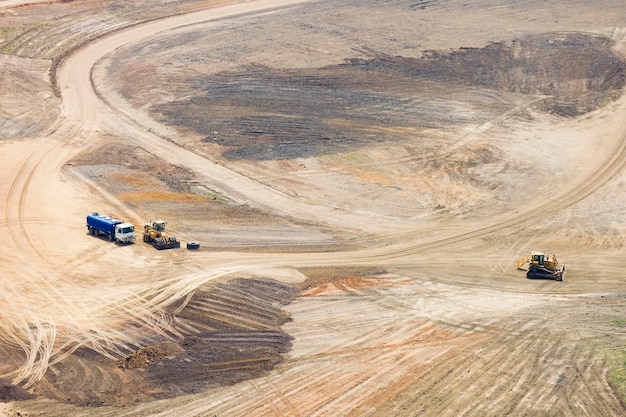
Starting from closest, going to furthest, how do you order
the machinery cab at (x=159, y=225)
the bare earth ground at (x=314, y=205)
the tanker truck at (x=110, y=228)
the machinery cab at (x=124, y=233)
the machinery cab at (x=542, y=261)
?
the bare earth ground at (x=314, y=205)
the machinery cab at (x=542, y=261)
the machinery cab at (x=124, y=233)
the tanker truck at (x=110, y=228)
the machinery cab at (x=159, y=225)

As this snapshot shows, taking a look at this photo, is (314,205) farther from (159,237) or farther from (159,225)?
(159,237)

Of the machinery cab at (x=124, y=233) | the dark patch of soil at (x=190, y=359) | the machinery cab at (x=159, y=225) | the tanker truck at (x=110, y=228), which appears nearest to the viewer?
the dark patch of soil at (x=190, y=359)

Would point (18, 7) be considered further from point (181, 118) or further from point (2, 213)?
point (2, 213)

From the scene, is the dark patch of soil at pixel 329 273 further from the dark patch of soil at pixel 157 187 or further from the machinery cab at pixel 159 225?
the machinery cab at pixel 159 225

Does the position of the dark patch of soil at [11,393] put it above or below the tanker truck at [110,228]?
below

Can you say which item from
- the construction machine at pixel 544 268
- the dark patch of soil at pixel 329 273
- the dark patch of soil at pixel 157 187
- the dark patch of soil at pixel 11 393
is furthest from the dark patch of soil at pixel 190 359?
the construction machine at pixel 544 268

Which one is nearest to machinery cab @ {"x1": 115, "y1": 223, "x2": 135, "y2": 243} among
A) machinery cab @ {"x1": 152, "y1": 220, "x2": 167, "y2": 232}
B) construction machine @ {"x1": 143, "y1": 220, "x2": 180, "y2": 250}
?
construction machine @ {"x1": 143, "y1": 220, "x2": 180, "y2": 250}
